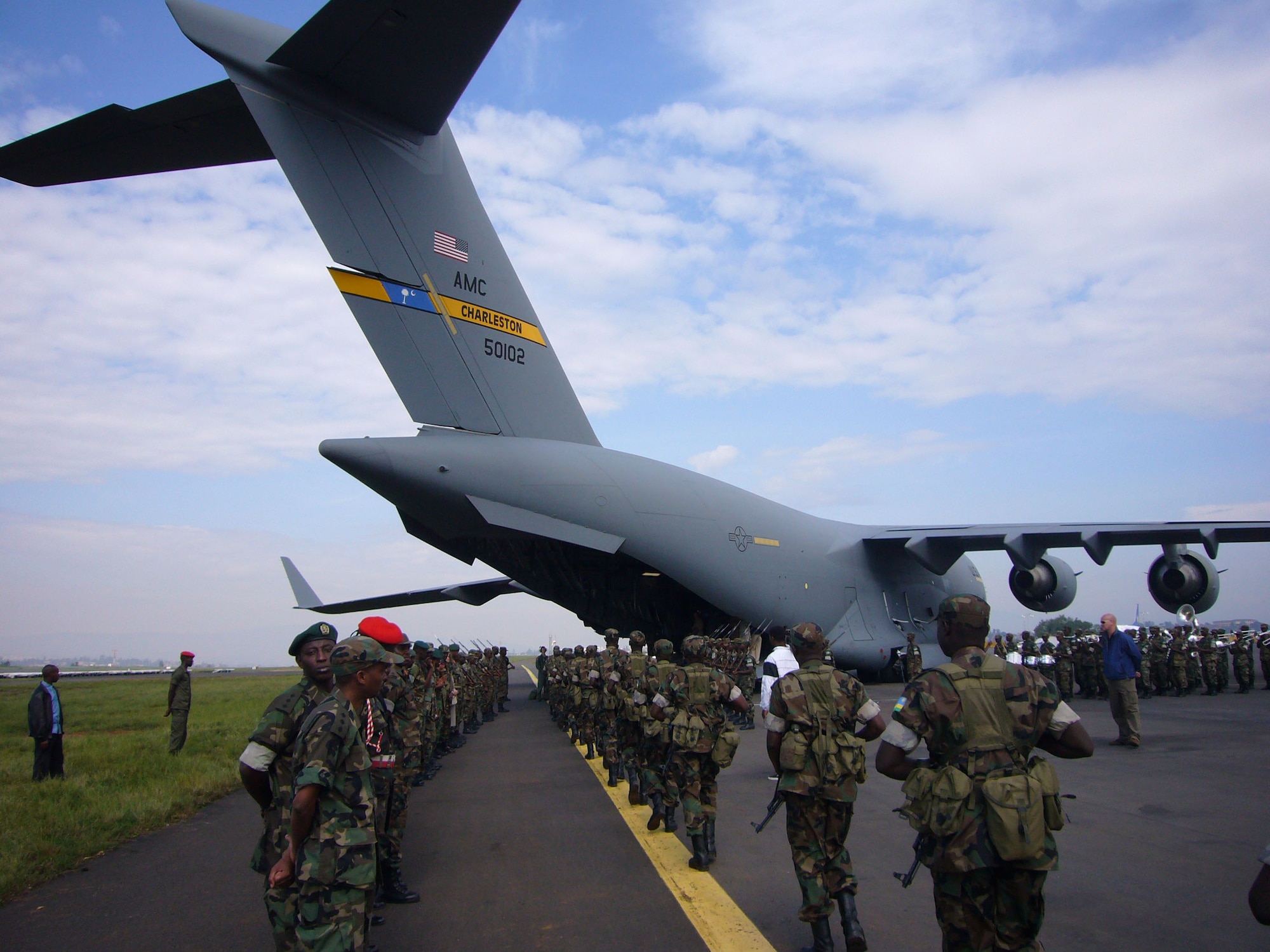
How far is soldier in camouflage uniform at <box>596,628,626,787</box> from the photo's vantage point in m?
7.45

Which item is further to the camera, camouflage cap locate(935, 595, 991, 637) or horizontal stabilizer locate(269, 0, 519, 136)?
horizontal stabilizer locate(269, 0, 519, 136)

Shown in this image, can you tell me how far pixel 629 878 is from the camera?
4.65 meters

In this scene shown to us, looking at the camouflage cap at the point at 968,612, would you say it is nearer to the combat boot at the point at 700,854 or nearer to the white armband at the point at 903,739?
the white armband at the point at 903,739

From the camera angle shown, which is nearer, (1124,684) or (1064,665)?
(1124,684)

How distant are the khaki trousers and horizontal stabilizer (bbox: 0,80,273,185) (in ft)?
34.1

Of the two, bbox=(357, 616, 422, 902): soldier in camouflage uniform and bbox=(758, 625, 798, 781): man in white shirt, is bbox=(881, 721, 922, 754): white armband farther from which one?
bbox=(758, 625, 798, 781): man in white shirt

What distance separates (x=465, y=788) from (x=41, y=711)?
4858 millimetres

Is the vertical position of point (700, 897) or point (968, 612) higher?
point (968, 612)

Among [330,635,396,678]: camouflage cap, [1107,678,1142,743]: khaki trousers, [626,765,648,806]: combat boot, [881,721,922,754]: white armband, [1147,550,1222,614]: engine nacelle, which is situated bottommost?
[1147,550,1222,614]: engine nacelle

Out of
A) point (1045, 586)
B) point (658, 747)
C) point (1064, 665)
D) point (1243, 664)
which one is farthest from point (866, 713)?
point (1243, 664)

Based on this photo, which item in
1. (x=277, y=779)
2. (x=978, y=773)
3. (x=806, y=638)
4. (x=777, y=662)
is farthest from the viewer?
(x=777, y=662)

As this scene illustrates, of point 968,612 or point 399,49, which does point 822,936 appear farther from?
point 399,49

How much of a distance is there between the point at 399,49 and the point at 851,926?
24.4 feet

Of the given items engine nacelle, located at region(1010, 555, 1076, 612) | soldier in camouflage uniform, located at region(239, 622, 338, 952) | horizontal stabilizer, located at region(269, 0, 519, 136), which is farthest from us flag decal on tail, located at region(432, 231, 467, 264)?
engine nacelle, located at region(1010, 555, 1076, 612)
